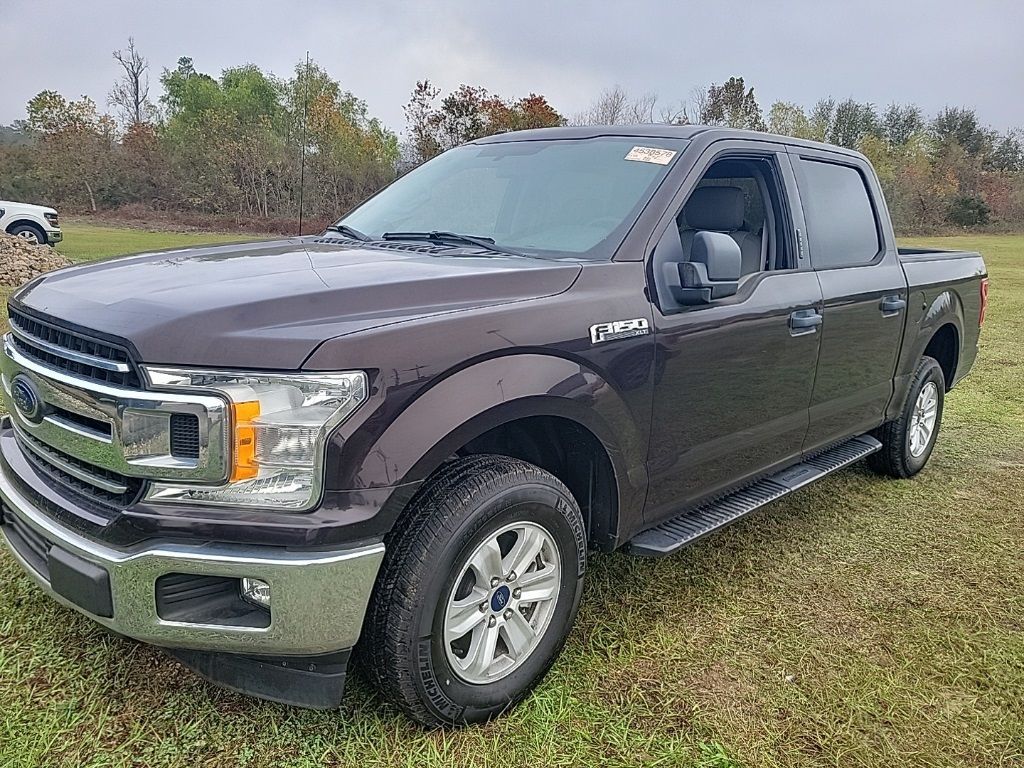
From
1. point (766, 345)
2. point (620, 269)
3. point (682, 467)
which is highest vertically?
point (620, 269)

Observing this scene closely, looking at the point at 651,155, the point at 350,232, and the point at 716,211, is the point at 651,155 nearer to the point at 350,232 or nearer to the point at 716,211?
the point at 716,211

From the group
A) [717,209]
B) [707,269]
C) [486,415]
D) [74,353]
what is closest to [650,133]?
[717,209]

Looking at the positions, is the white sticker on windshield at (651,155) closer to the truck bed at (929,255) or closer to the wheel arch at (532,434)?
the wheel arch at (532,434)

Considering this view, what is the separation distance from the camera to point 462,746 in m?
2.28

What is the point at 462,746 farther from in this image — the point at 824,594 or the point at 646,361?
the point at 824,594

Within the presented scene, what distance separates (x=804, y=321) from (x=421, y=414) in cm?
210

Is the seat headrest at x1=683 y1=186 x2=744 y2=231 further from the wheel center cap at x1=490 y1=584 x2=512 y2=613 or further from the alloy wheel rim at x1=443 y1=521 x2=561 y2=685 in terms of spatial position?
the wheel center cap at x1=490 y1=584 x2=512 y2=613

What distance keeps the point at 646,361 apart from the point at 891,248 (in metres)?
2.47

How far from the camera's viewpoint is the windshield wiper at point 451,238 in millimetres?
2998

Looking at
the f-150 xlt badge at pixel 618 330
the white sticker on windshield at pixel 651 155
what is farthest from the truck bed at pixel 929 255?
the f-150 xlt badge at pixel 618 330

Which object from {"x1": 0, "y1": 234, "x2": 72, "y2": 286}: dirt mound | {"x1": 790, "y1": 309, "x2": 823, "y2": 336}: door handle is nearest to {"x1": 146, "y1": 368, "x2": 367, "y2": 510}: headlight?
{"x1": 790, "y1": 309, "x2": 823, "y2": 336}: door handle

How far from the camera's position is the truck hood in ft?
6.25

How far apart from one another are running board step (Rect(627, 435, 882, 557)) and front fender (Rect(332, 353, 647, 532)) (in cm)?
31

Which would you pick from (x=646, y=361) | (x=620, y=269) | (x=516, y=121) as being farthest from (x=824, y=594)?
(x=516, y=121)
